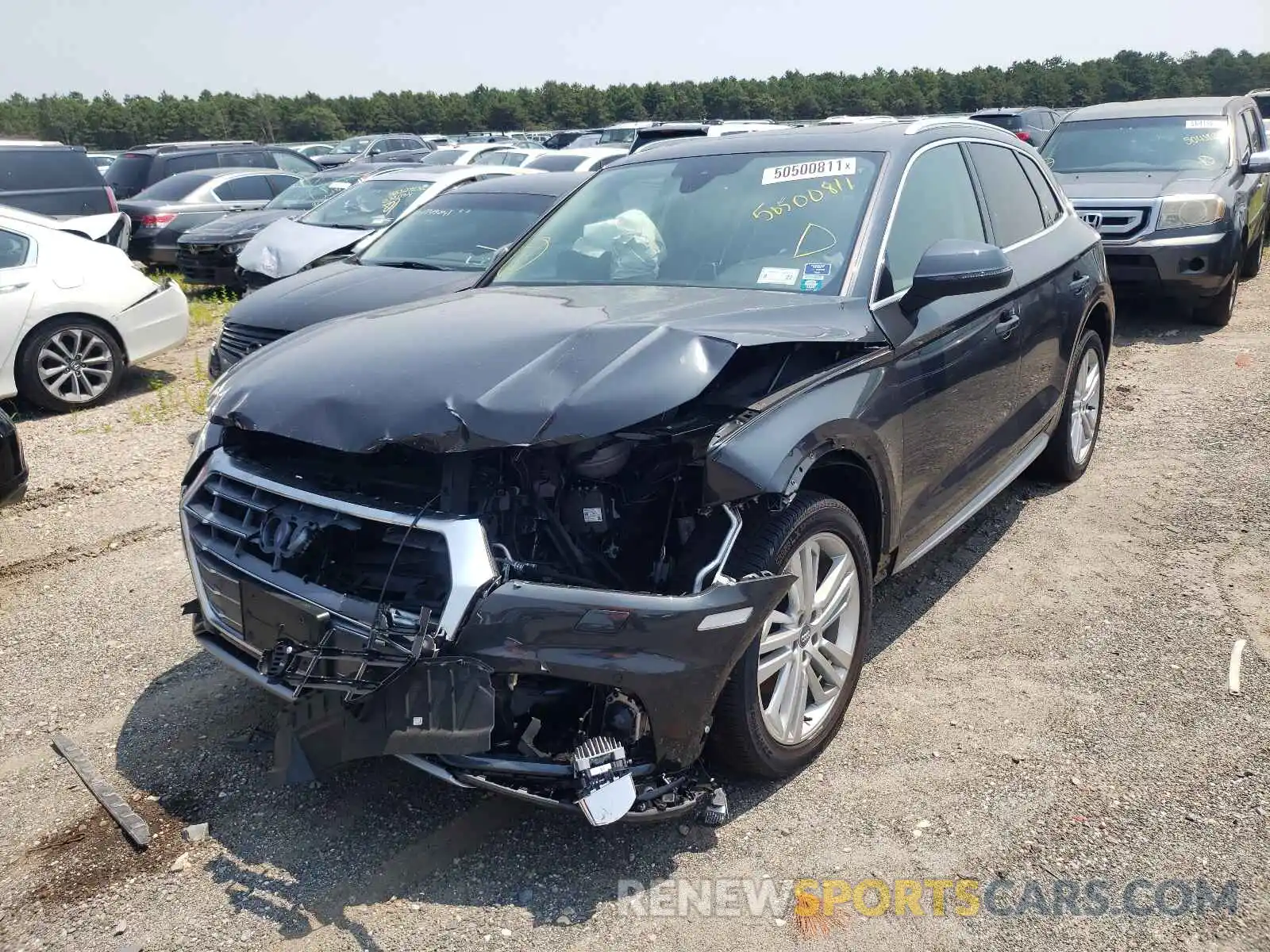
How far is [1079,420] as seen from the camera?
582cm

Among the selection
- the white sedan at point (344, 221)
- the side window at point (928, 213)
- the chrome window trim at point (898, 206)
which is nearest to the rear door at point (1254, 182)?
the chrome window trim at point (898, 206)

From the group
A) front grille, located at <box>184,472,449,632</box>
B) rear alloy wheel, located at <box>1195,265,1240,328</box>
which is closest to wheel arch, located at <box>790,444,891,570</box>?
front grille, located at <box>184,472,449,632</box>

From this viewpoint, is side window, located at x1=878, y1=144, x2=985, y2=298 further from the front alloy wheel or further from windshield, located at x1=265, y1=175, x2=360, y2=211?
windshield, located at x1=265, y1=175, x2=360, y2=211

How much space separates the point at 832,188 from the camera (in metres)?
4.00

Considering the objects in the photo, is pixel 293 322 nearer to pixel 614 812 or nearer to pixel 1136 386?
pixel 614 812

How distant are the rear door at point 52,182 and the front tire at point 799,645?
1003 centimetres

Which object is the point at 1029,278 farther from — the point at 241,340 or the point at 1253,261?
the point at 1253,261

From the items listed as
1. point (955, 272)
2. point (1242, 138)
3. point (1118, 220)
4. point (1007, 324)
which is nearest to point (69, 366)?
point (1007, 324)

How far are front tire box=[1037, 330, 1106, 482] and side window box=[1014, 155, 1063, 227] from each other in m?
0.64

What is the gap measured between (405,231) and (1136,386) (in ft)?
18.3

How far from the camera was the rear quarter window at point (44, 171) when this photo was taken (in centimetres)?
1053

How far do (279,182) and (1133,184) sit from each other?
11.7m

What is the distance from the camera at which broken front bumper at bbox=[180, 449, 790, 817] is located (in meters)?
2.68

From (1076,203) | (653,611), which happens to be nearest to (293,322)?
(653,611)
